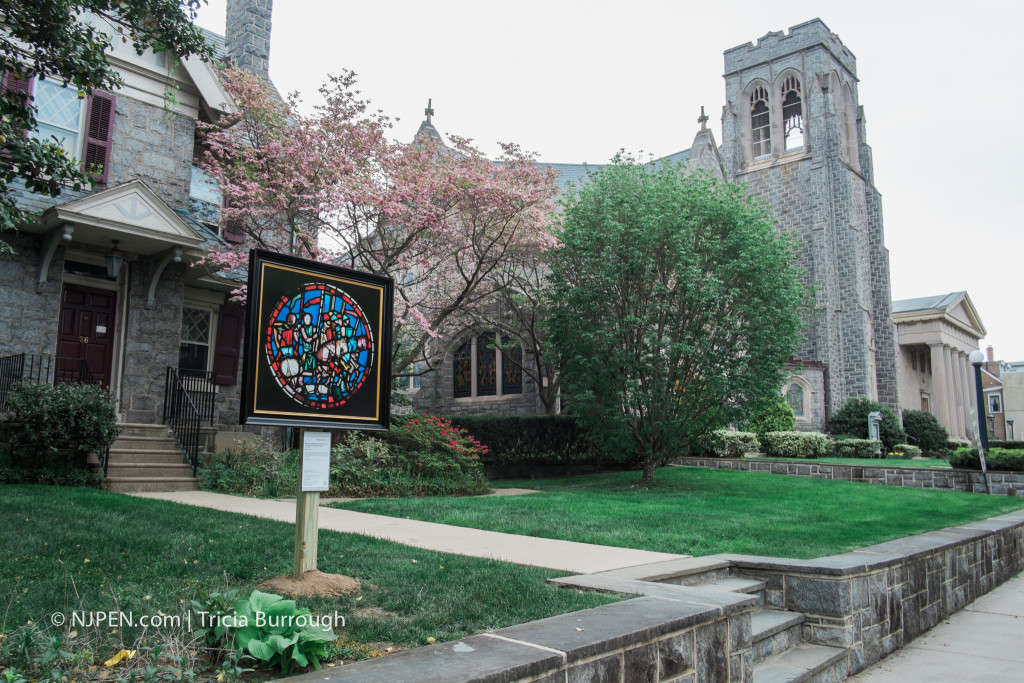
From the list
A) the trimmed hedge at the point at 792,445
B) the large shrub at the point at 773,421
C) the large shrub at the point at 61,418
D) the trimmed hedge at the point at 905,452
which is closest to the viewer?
the large shrub at the point at 61,418

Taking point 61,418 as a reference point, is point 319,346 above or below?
above

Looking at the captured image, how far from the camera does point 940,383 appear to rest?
3791 cm

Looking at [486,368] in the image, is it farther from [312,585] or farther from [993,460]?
[312,585]

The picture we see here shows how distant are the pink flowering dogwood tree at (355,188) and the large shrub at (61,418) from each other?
11.5ft

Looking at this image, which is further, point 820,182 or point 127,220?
point 820,182

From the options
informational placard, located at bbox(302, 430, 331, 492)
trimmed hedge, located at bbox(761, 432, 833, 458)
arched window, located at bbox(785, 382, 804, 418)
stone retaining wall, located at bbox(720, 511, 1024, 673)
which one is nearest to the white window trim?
trimmed hedge, located at bbox(761, 432, 833, 458)

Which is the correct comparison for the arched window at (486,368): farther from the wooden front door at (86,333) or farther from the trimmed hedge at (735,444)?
the wooden front door at (86,333)

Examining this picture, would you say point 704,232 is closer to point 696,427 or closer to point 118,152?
point 696,427

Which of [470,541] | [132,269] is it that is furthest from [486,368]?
[470,541]

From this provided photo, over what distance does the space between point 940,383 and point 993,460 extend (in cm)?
2571

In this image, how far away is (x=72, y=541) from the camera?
5.23 meters

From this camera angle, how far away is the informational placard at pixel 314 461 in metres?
4.29

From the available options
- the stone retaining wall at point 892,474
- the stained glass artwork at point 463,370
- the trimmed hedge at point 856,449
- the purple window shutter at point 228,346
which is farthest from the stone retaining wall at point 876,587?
the stained glass artwork at point 463,370

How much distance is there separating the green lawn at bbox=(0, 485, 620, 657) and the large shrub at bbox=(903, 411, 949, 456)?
3172 cm
